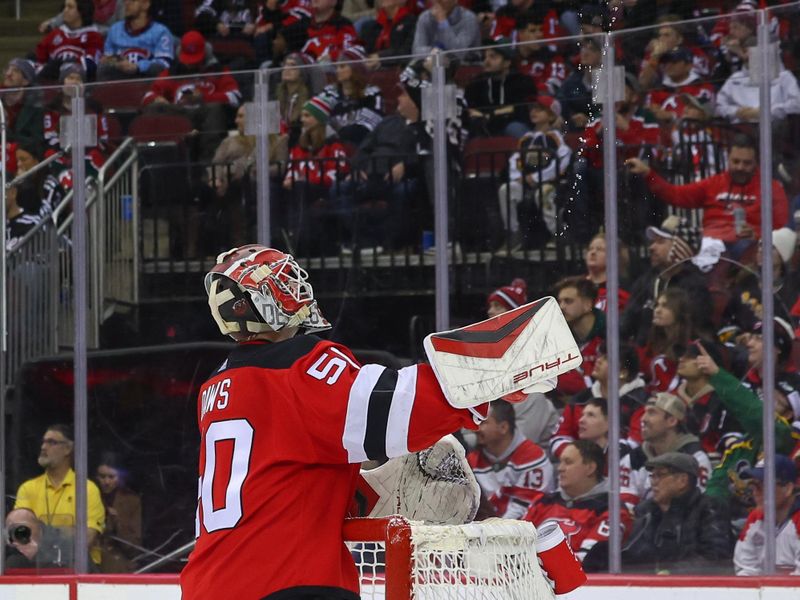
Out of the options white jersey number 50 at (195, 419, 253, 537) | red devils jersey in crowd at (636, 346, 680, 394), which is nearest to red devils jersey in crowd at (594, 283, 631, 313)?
red devils jersey in crowd at (636, 346, 680, 394)

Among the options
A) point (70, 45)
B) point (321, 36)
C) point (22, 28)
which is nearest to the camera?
point (321, 36)

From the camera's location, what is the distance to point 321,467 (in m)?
2.58

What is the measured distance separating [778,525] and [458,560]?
189 cm

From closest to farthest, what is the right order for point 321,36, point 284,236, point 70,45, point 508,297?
point 508,297 → point 284,236 → point 321,36 → point 70,45

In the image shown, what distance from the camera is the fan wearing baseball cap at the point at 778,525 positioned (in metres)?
4.09

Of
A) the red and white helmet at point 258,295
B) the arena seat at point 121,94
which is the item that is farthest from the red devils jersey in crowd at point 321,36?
the red and white helmet at point 258,295

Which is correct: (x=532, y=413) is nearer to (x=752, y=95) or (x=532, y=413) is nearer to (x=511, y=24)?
(x=752, y=95)

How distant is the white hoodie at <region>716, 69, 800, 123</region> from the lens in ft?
13.6

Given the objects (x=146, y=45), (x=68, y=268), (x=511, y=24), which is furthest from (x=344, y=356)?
(x=146, y=45)

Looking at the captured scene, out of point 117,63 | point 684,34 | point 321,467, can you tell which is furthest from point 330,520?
point 117,63

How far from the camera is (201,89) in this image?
480cm

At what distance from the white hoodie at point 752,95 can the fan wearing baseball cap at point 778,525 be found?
→ 3.21 ft

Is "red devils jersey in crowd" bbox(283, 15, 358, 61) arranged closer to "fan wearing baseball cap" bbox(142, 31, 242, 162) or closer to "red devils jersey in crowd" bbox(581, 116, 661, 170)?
"fan wearing baseball cap" bbox(142, 31, 242, 162)

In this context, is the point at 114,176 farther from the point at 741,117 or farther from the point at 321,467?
the point at 321,467
